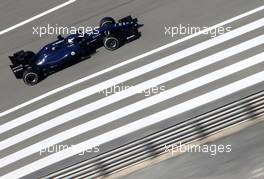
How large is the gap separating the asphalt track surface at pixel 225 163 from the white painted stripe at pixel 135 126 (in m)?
2.24

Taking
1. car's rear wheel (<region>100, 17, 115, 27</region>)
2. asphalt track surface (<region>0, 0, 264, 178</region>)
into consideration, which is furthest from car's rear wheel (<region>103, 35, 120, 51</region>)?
car's rear wheel (<region>100, 17, 115, 27</region>)

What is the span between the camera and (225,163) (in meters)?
16.2

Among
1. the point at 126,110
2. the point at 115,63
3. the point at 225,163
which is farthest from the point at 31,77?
the point at 225,163

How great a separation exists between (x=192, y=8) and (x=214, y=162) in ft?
27.8

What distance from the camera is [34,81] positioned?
21391 millimetres

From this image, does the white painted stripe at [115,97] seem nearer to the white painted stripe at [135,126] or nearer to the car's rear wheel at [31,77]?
the white painted stripe at [135,126]

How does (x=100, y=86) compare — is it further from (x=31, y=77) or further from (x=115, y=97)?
(x=31, y=77)

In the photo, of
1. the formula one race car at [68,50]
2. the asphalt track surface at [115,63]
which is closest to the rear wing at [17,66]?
the formula one race car at [68,50]

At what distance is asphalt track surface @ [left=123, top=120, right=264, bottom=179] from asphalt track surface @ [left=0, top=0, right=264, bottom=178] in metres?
1.96

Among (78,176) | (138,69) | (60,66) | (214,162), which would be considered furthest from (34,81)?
(214,162)

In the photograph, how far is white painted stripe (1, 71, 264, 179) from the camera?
1864cm

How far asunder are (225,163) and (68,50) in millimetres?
8492

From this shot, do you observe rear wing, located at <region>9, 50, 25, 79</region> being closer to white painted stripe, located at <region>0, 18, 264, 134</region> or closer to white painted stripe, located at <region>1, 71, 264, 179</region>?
white painted stripe, located at <region>0, 18, 264, 134</region>

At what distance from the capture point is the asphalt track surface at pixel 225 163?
15.9 m
